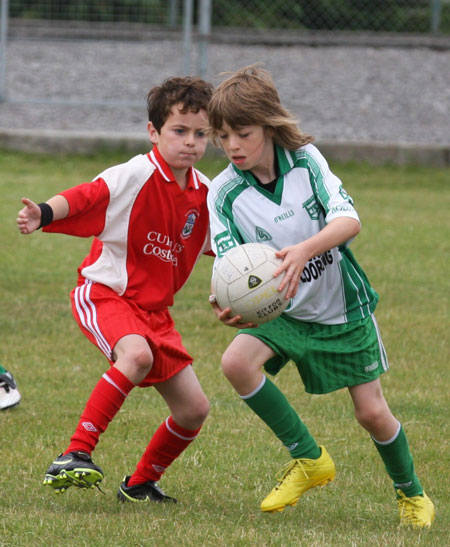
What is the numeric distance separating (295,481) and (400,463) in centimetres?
47

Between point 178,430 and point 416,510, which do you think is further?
point 178,430

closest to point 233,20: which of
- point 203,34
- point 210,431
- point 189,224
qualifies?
point 203,34

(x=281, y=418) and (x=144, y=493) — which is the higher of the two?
(x=281, y=418)

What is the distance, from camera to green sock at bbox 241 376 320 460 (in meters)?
4.28

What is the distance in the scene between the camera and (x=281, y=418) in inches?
170

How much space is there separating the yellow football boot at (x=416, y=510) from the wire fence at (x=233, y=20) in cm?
1428

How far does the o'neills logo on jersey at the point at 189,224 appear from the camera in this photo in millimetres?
4641

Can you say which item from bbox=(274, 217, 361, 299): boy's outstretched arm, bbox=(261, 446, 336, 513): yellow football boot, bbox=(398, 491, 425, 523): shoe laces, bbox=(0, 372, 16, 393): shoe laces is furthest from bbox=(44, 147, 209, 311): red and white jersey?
bbox=(0, 372, 16, 393): shoe laces

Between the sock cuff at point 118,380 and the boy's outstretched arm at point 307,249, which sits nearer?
the boy's outstretched arm at point 307,249

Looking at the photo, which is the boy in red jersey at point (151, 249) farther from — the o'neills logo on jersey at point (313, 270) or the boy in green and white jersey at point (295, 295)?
the o'neills logo on jersey at point (313, 270)

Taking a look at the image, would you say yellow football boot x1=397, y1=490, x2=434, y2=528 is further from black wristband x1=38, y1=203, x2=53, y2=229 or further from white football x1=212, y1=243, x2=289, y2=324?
black wristband x1=38, y1=203, x2=53, y2=229

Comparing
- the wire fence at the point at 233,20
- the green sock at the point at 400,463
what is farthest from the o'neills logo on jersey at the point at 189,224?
the wire fence at the point at 233,20

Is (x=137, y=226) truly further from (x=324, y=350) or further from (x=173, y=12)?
(x=173, y=12)

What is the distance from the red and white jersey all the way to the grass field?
0.98 meters
